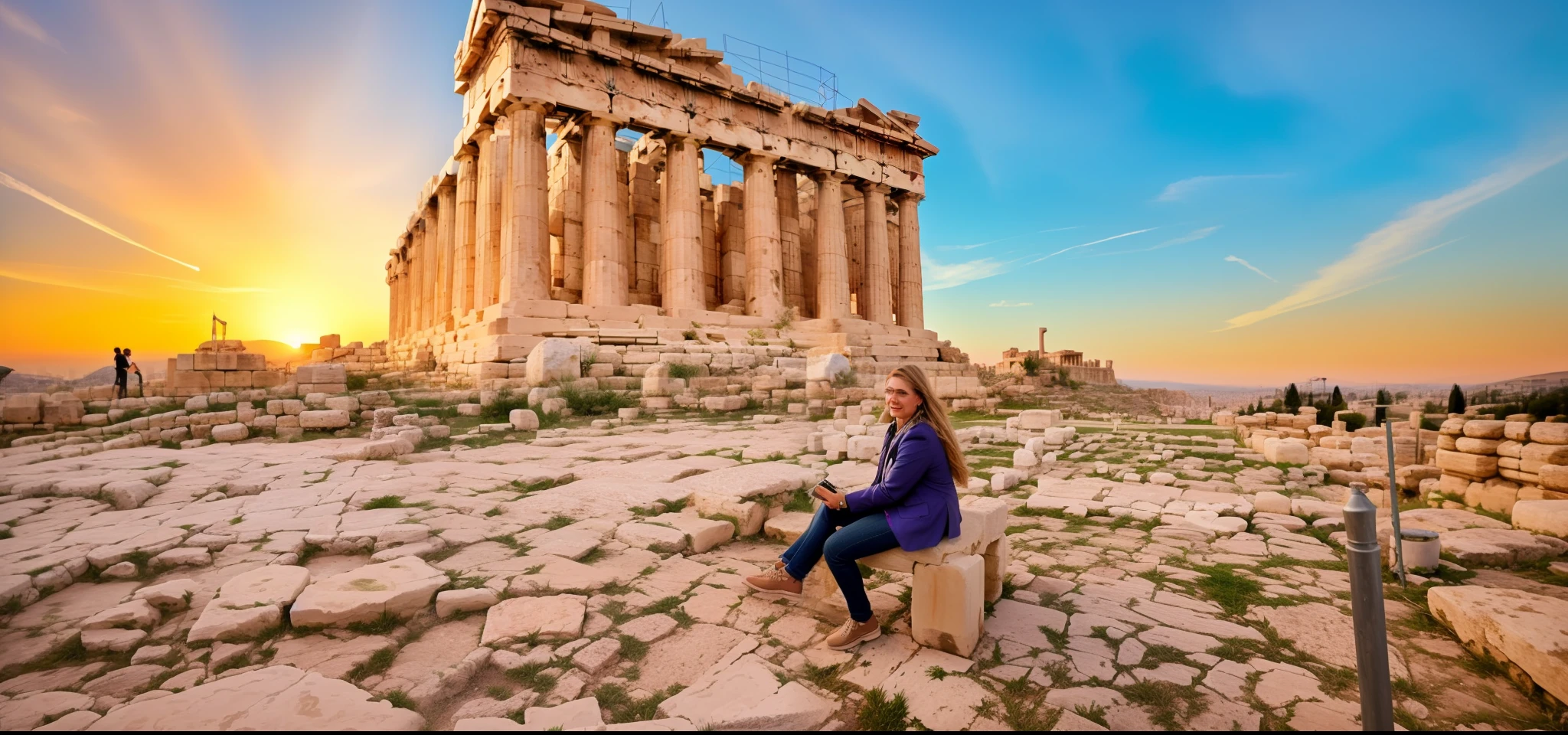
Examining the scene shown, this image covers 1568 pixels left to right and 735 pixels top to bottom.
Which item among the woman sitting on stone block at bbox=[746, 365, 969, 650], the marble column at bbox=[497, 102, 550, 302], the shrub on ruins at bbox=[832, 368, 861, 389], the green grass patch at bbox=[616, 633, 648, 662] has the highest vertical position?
the marble column at bbox=[497, 102, 550, 302]

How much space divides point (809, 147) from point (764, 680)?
21594mm

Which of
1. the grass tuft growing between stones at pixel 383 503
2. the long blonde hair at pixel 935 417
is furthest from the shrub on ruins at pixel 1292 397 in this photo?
the grass tuft growing between stones at pixel 383 503

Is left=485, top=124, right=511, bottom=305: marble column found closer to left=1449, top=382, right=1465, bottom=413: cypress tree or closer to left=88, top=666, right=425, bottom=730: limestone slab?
left=88, top=666, right=425, bottom=730: limestone slab

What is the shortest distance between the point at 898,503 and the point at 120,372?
1733 centimetres

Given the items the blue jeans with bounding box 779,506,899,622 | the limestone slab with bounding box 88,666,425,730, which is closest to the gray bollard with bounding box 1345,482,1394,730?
the blue jeans with bounding box 779,506,899,622

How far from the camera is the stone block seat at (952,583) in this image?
2594 mm

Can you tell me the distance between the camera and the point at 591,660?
2492 mm

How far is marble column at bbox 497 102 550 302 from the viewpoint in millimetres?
16359

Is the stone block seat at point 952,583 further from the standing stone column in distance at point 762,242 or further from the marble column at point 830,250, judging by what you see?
the marble column at point 830,250

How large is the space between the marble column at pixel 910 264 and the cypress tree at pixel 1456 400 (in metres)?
15.8

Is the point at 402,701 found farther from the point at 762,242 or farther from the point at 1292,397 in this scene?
the point at 1292,397

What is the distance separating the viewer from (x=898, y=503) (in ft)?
9.31

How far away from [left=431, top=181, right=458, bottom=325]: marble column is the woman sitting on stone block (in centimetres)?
2214

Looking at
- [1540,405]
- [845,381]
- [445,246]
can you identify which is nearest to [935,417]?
[1540,405]
